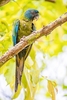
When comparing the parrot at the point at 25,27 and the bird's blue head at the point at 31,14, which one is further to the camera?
the bird's blue head at the point at 31,14

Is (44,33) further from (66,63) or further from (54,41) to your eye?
(66,63)

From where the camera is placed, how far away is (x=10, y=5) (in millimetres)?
1648

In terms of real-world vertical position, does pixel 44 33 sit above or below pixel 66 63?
below

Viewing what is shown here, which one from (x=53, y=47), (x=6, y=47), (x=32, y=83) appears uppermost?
(x=53, y=47)

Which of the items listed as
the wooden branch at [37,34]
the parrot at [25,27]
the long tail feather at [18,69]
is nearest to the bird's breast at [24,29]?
the parrot at [25,27]

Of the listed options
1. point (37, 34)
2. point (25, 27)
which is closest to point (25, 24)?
point (25, 27)

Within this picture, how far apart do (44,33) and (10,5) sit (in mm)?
946

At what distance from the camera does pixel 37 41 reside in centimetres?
145

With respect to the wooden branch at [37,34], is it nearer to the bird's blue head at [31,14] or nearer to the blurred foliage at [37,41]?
the blurred foliage at [37,41]

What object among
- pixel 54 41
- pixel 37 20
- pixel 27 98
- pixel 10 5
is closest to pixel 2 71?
pixel 27 98

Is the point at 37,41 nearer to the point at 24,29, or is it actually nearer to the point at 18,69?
the point at 24,29

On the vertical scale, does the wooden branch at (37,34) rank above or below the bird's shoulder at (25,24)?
below

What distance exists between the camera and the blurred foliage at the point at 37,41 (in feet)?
3.59

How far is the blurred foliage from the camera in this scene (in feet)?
3.59
